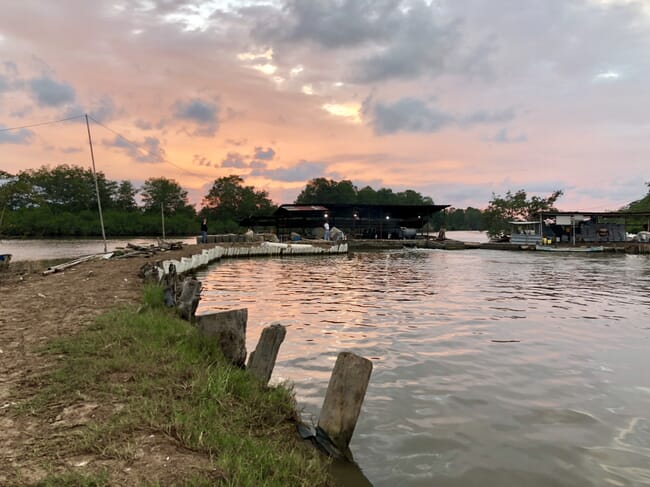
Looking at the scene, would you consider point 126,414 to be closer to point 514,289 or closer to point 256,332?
point 256,332

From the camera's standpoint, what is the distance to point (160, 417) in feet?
13.7

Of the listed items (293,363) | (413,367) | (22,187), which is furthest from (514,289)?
(22,187)

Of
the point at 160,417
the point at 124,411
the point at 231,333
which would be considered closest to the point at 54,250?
the point at 231,333

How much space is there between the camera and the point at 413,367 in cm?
859

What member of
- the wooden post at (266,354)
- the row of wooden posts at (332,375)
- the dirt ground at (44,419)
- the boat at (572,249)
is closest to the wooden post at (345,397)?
the row of wooden posts at (332,375)

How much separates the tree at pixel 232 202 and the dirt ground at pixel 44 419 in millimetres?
102659

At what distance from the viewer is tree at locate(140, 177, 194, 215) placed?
12419 cm

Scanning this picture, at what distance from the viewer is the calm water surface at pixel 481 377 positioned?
5.14 m

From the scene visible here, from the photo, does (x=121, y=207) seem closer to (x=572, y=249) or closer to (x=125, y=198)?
(x=125, y=198)

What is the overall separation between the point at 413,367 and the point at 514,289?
14142 millimetres

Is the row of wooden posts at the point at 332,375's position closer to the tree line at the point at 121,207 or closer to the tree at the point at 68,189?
the tree line at the point at 121,207

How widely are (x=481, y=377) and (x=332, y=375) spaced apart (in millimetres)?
4469

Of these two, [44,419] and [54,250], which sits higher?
[54,250]

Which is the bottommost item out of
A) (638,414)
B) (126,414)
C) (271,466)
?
(638,414)
